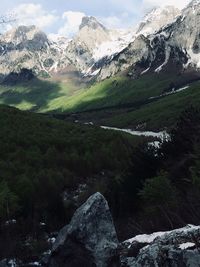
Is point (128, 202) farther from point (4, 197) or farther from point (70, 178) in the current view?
point (70, 178)

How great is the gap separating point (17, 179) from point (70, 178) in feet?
37.8

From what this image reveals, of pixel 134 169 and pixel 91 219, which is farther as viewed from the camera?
pixel 134 169

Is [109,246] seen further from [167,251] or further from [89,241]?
[167,251]

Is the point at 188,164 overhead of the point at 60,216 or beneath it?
overhead

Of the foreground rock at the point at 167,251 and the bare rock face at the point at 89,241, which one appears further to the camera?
the bare rock face at the point at 89,241

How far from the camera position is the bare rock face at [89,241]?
22.0m

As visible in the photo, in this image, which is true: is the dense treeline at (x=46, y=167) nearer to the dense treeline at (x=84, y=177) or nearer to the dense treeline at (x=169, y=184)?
the dense treeline at (x=84, y=177)

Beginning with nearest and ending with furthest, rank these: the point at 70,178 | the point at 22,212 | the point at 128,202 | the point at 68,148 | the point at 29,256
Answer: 1. the point at 29,256
2. the point at 128,202
3. the point at 22,212
4. the point at 70,178
5. the point at 68,148

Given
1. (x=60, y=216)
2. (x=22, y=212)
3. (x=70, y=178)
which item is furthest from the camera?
(x=70, y=178)

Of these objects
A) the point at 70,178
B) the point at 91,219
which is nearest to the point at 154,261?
the point at 91,219

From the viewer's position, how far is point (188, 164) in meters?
38.8

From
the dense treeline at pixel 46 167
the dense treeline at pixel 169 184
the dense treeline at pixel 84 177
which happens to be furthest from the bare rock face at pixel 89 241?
the dense treeline at pixel 46 167

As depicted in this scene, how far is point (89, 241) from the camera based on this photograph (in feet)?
74.4

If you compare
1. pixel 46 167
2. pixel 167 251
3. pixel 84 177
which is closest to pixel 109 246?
pixel 167 251
